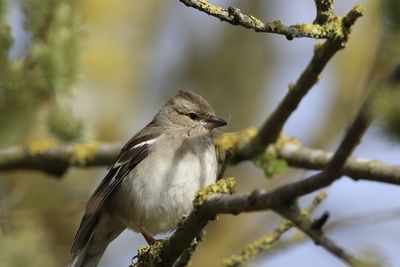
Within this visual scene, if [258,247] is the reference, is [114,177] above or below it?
below

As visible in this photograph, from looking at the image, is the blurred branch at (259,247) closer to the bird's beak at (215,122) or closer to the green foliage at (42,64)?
the bird's beak at (215,122)

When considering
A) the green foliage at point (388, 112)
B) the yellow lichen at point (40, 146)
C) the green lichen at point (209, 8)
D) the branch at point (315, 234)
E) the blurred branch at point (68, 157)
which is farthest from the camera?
the yellow lichen at point (40, 146)

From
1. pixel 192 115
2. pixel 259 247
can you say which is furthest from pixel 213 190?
pixel 192 115

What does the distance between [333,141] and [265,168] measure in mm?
4132

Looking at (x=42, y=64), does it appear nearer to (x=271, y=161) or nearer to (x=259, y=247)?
(x=271, y=161)

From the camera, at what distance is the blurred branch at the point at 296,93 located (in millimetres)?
4723

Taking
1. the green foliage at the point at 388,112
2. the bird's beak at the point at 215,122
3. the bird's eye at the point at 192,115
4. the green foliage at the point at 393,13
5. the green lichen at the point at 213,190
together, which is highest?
the green foliage at the point at 393,13

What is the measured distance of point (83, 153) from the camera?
7.25 metres

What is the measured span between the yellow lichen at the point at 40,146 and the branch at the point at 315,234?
4891 mm

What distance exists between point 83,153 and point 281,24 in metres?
3.68

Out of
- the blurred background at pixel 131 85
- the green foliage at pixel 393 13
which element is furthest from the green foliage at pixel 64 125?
the green foliage at pixel 393 13

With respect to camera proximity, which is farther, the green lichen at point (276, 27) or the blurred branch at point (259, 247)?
the blurred branch at point (259, 247)

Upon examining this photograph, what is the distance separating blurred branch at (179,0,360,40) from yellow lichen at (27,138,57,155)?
12.3ft

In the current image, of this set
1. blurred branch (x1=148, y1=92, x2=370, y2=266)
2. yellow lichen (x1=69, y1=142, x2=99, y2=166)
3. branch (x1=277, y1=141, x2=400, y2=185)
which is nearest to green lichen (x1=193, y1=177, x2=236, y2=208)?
blurred branch (x1=148, y1=92, x2=370, y2=266)
